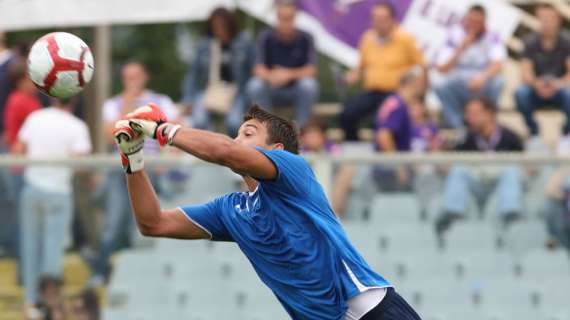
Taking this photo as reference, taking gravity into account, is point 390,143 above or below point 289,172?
below

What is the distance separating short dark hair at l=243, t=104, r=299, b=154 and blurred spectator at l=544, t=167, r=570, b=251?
16.1 feet

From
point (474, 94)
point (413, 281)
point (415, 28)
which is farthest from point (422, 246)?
point (415, 28)

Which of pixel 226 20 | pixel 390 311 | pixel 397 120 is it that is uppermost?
pixel 226 20

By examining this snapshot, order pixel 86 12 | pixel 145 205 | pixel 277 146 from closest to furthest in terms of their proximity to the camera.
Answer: pixel 277 146 < pixel 145 205 < pixel 86 12

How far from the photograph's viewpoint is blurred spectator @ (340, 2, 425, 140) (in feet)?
44.1

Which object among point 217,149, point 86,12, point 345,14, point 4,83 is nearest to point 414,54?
point 345,14

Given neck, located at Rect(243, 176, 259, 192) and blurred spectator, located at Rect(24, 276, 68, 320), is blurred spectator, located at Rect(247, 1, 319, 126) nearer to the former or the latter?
blurred spectator, located at Rect(24, 276, 68, 320)

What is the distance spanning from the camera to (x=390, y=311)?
7.84 meters

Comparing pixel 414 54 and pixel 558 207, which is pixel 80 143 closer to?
Result: pixel 414 54

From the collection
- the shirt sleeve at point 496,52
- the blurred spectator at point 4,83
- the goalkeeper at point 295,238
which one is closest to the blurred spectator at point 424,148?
the shirt sleeve at point 496,52

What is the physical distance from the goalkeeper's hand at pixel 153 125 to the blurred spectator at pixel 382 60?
6348 millimetres

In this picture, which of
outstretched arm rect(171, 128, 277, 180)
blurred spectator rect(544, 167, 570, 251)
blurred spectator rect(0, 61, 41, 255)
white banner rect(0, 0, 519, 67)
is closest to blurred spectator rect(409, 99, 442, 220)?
white banner rect(0, 0, 519, 67)

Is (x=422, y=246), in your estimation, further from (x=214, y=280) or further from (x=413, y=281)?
(x=214, y=280)

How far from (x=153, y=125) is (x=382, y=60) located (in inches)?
257
